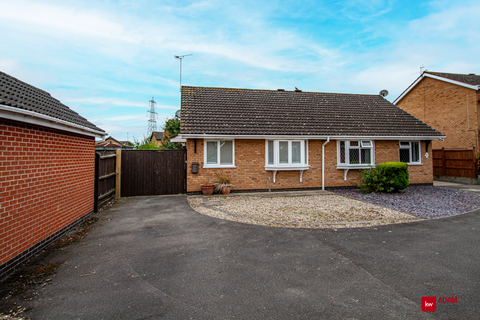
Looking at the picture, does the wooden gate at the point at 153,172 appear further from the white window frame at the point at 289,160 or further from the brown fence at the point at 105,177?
the white window frame at the point at 289,160

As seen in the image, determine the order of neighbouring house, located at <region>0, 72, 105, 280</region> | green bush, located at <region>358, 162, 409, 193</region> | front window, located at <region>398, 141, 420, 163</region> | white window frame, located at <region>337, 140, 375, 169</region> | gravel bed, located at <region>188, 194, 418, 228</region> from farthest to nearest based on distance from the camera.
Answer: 1. front window, located at <region>398, 141, 420, 163</region>
2. white window frame, located at <region>337, 140, 375, 169</region>
3. green bush, located at <region>358, 162, 409, 193</region>
4. gravel bed, located at <region>188, 194, 418, 228</region>
5. neighbouring house, located at <region>0, 72, 105, 280</region>

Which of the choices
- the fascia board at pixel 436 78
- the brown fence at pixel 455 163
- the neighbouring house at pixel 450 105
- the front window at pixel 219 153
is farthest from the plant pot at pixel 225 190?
the fascia board at pixel 436 78

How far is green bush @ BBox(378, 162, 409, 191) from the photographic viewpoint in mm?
10477

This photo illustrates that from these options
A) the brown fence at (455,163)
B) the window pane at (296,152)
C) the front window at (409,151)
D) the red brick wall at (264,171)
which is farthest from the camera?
the brown fence at (455,163)

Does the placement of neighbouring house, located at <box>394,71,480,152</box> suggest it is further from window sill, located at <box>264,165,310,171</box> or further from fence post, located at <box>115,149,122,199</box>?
fence post, located at <box>115,149,122,199</box>

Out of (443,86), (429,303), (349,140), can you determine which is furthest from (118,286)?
(443,86)

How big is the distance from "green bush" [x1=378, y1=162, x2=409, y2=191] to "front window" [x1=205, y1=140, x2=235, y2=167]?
21.8 feet

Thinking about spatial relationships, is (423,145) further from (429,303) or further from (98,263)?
(98,263)

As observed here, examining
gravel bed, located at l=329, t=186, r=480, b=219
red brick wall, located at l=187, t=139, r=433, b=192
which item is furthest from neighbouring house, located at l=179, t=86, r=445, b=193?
gravel bed, located at l=329, t=186, r=480, b=219

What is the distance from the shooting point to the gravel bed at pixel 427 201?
24.7 ft

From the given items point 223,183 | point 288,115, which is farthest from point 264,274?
point 288,115

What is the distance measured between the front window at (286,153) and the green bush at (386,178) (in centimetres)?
283

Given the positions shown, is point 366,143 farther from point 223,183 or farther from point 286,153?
point 223,183

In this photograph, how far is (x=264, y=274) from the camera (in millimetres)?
3645
